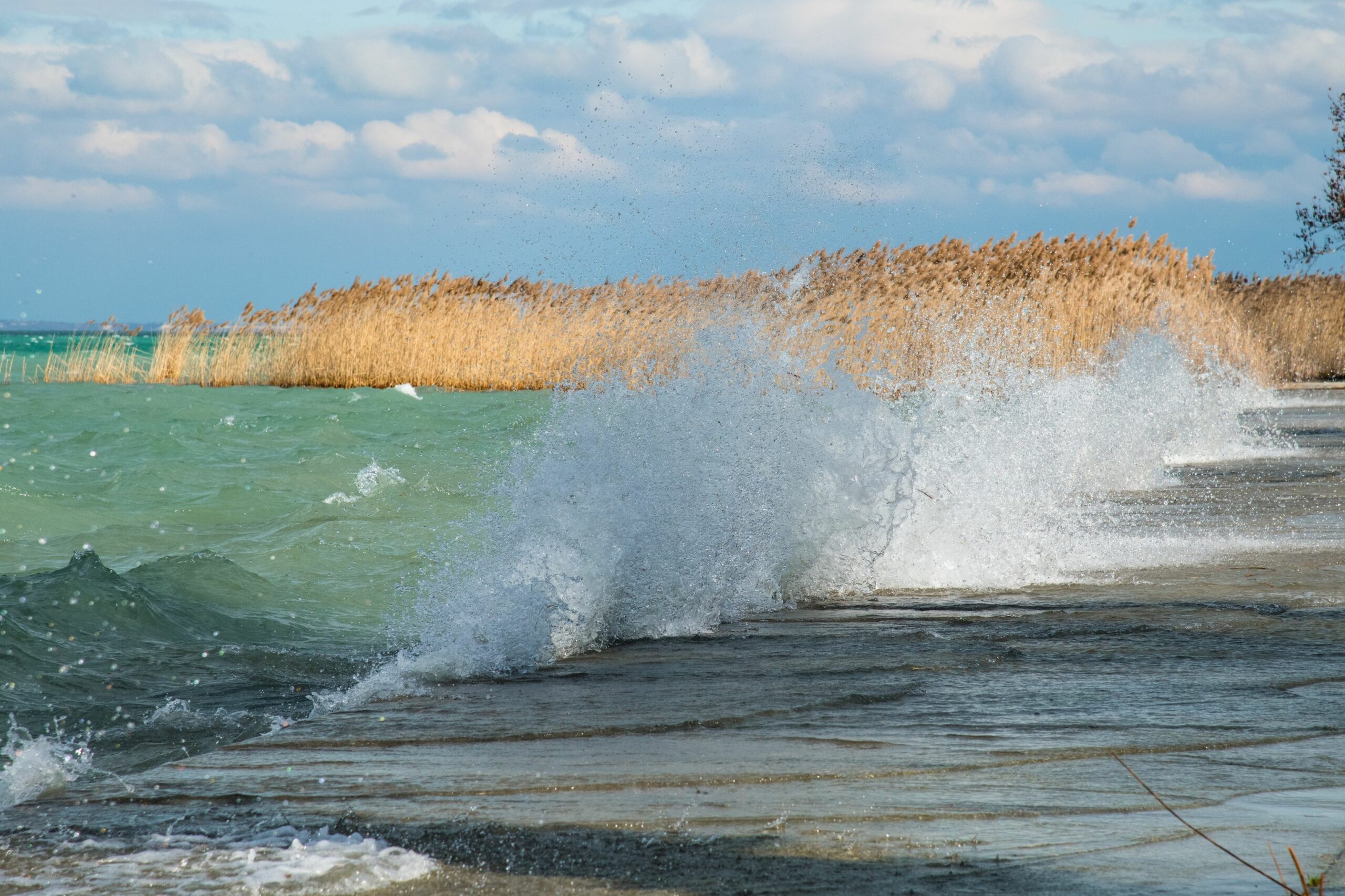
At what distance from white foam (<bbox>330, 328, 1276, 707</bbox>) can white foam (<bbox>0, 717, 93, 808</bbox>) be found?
70cm

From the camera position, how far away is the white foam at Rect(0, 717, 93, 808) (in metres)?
2.65

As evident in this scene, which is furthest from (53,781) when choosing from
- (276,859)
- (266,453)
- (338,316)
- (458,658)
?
(338,316)

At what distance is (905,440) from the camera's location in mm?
5586

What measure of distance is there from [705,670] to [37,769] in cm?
175

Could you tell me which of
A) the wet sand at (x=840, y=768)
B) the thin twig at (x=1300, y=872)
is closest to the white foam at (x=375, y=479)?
the wet sand at (x=840, y=768)

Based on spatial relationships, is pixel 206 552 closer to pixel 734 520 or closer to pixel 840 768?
pixel 734 520

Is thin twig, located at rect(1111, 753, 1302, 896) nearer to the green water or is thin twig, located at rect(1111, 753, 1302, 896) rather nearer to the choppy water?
the choppy water

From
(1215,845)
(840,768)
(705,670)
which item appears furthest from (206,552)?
(1215,845)

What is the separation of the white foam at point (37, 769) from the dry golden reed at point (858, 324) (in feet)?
35.0

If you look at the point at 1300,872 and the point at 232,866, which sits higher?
the point at 1300,872

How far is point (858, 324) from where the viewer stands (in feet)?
48.5

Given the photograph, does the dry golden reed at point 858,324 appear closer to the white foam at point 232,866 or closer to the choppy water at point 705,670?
the choppy water at point 705,670

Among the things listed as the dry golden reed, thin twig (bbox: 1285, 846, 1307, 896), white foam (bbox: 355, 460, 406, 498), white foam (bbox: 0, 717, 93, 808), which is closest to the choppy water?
white foam (bbox: 0, 717, 93, 808)

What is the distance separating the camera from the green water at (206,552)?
3.89 m
